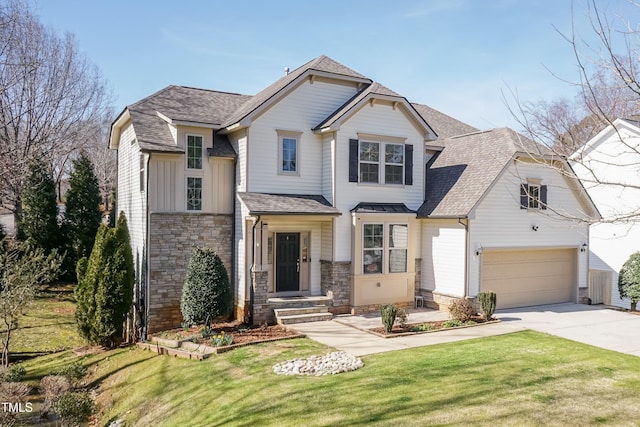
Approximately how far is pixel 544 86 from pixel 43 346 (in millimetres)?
17096

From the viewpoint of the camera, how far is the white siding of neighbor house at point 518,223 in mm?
16047

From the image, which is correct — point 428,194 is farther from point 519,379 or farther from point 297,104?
point 519,379

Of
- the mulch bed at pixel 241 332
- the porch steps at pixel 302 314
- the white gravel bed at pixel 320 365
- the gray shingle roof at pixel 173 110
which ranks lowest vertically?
the mulch bed at pixel 241 332

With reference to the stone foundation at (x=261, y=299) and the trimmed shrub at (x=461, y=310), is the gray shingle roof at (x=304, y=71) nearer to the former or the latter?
the stone foundation at (x=261, y=299)

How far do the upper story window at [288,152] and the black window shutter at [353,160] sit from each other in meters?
1.78

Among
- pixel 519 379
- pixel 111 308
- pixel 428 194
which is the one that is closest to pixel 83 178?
pixel 111 308

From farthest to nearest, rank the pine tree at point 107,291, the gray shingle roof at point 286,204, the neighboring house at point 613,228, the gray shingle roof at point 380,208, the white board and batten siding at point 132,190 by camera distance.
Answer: the neighboring house at point 613,228
the gray shingle roof at point 380,208
the white board and batten siding at point 132,190
the gray shingle roof at point 286,204
the pine tree at point 107,291

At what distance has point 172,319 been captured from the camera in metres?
15.1

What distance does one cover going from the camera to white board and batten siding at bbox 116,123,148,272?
1575cm

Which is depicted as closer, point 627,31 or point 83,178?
point 627,31

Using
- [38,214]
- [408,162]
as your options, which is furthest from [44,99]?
[408,162]

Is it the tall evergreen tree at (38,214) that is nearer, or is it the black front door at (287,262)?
the black front door at (287,262)

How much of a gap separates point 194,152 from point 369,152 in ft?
19.5

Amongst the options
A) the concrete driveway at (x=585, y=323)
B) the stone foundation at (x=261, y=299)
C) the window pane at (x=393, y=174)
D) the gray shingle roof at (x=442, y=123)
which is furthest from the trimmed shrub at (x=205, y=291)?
the gray shingle roof at (x=442, y=123)
